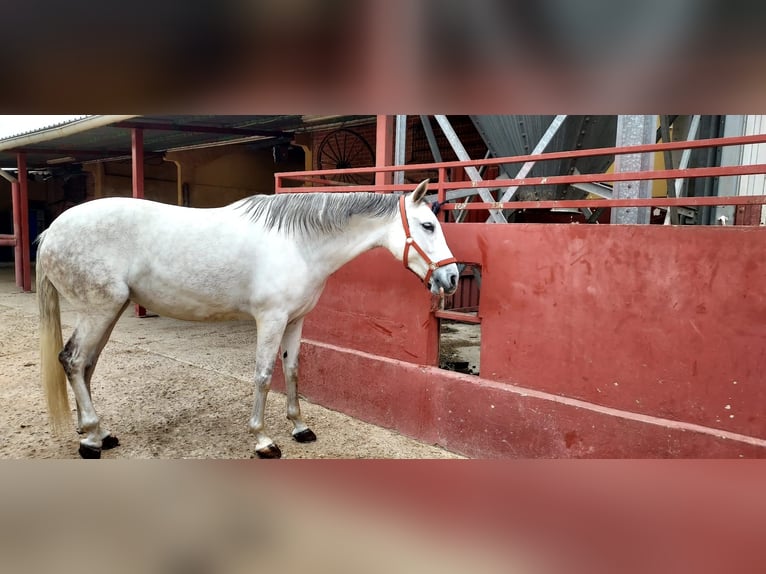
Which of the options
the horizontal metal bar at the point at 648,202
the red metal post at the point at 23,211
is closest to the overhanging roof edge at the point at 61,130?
the red metal post at the point at 23,211

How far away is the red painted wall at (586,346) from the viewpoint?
229 cm

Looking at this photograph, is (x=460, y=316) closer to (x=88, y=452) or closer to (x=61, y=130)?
(x=88, y=452)

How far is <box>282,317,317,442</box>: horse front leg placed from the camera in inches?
138

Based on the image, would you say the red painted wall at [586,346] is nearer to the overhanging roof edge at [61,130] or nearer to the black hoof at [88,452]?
the black hoof at [88,452]

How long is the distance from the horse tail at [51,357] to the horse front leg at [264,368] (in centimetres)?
131

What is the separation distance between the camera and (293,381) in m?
3.55

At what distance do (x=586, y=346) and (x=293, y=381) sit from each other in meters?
2.07
